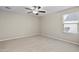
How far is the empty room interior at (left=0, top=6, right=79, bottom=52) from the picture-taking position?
6.25ft

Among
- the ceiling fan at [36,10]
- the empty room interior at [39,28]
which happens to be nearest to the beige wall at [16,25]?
the empty room interior at [39,28]

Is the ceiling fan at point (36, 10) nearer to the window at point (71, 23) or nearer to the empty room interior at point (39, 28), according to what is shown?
the empty room interior at point (39, 28)

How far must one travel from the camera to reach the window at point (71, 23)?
1.92m

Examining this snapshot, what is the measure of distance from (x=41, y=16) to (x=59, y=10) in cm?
37

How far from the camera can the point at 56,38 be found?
195cm

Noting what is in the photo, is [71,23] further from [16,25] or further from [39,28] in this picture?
[16,25]

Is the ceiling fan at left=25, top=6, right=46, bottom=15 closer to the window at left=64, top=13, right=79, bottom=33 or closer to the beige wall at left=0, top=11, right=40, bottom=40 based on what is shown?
the beige wall at left=0, top=11, right=40, bottom=40

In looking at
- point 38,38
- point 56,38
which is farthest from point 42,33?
point 56,38

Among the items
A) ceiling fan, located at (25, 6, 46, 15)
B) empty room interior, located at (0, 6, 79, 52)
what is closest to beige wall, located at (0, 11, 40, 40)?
empty room interior, located at (0, 6, 79, 52)

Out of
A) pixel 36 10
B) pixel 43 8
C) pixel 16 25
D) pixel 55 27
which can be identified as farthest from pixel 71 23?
pixel 16 25

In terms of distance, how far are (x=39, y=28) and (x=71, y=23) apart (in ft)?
2.11

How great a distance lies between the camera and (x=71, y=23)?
6.40 ft
